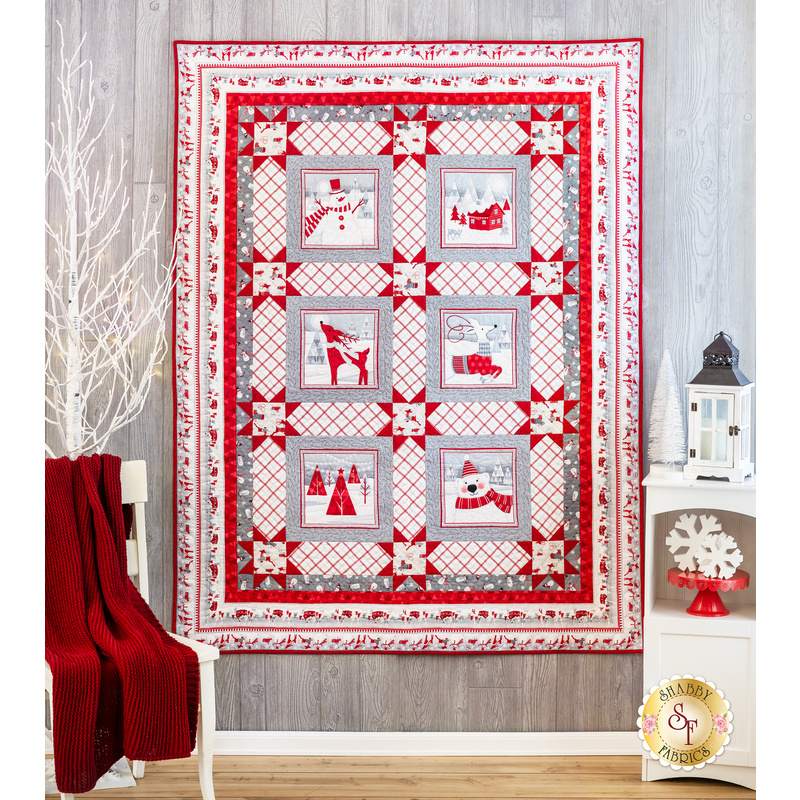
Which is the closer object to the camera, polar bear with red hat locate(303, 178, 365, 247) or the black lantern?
the black lantern

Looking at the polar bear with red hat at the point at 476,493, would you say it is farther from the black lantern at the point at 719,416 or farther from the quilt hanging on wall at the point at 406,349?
the black lantern at the point at 719,416

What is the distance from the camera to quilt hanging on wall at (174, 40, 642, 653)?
89.4 inches

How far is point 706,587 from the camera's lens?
2.05 m

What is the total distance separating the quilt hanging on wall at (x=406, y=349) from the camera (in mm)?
2270

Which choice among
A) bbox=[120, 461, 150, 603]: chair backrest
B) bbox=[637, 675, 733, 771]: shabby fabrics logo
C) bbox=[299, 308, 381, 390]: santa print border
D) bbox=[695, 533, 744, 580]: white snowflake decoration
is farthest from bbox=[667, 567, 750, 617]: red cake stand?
bbox=[120, 461, 150, 603]: chair backrest

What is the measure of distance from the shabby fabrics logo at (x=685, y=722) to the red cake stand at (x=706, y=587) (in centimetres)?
18

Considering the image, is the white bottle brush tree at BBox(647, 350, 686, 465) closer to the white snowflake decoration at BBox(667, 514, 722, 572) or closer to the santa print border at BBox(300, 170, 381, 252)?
the white snowflake decoration at BBox(667, 514, 722, 572)

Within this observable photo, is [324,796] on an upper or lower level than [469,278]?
lower

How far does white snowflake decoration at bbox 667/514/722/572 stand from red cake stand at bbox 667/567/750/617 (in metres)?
0.03

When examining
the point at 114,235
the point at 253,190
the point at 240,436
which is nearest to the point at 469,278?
the point at 253,190

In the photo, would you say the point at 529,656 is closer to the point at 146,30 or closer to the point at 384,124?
the point at 384,124

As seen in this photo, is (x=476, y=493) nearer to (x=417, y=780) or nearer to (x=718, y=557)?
(x=718, y=557)

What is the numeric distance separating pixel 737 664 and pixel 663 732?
289 millimetres

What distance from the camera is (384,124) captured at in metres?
2.28
